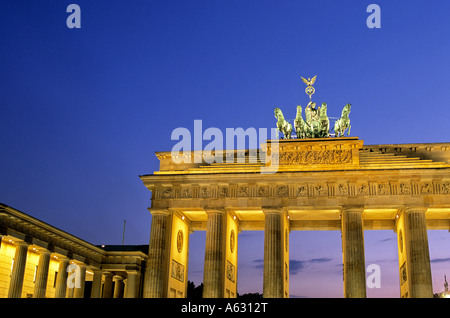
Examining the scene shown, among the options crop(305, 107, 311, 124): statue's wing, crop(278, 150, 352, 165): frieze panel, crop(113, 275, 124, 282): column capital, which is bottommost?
crop(113, 275, 124, 282): column capital

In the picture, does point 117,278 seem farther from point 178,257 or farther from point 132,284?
point 178,257

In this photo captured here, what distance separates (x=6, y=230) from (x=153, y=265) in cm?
1089

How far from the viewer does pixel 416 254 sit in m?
37.9

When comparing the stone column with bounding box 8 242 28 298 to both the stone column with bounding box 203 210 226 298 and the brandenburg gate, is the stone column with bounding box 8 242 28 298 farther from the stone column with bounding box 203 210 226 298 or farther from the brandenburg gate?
the stone column with bounding box 203 210 226 298

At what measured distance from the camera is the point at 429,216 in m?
43.4

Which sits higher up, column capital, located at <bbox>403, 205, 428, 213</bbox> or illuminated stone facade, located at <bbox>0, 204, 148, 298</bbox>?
column capital, located at <bbox>403, 205, 428, 213</bbox>

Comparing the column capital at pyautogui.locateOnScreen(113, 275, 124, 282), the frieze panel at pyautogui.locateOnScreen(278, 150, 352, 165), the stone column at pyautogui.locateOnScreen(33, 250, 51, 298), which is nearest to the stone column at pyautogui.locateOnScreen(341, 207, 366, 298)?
the frieze panel at pyautogui.locateOnScreen(278, 150, 352, 165)

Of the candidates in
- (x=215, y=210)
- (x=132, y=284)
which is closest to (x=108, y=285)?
(x=132, y=284)

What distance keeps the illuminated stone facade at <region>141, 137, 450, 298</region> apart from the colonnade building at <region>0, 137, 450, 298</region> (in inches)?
3.0

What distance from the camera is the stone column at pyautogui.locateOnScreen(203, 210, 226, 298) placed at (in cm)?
3969

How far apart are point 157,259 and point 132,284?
49.8 feet

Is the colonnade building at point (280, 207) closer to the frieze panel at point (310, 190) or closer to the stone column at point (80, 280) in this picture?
the frieze panel at point (310, 190)

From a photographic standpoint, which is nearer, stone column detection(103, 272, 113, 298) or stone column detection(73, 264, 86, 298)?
stone column detection(73, 264, 86, 298)
